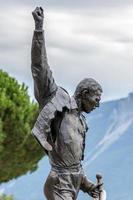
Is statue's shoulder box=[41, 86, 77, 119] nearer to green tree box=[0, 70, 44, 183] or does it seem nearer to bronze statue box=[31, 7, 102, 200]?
bronze statue box=[31, 7, 102, 200]

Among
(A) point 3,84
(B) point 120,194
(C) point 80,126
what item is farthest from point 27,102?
(C) point 80,126

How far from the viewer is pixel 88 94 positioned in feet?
39.9

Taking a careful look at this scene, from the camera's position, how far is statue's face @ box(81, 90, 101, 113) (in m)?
12.1

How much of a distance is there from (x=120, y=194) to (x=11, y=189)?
590 centimetres

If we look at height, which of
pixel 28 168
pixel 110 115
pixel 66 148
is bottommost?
pixel 66 148

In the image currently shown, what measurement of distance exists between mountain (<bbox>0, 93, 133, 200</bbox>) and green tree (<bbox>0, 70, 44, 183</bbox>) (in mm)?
16883

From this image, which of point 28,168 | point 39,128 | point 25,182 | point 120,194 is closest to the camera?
point 39,128

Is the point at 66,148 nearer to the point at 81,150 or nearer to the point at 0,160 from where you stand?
the point at 81,150

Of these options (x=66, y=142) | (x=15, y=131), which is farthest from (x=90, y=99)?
(x=15, y=131)

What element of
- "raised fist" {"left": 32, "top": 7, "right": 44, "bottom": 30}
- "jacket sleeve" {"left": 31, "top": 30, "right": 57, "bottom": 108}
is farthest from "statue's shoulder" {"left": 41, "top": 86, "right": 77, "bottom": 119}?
"raised fist" {"left": 32, "top": 7, "right": 44, "bottom": 30}

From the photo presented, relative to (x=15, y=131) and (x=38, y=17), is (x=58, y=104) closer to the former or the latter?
(x=38, y=17)

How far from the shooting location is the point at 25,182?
67.8 meters

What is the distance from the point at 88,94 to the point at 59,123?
0.48 meters

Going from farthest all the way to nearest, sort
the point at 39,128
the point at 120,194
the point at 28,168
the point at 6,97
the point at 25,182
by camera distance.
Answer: the point at 25,182 → the point at 120,194 → the point at 28,168 → the point at 6,97 → the point at 39,128
